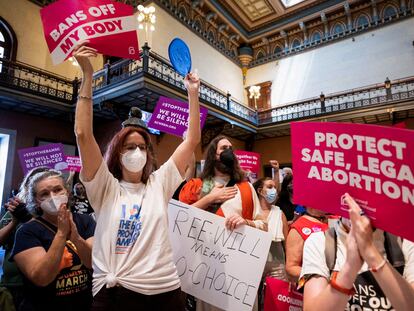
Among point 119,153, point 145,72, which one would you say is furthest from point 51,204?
point 145,72

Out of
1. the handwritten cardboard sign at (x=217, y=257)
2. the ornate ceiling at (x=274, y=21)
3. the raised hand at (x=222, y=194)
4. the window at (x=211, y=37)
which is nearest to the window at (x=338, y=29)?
the ornate ceiling at (x=274, y=21)

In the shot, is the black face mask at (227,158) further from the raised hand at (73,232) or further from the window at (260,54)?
the window at (260,54)

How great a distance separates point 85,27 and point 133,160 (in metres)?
0.86

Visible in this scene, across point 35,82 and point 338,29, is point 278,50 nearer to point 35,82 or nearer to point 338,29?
point 338,29

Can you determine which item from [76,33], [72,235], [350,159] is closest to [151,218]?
[72,235]

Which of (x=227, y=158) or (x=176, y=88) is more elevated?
(x=176, y=88)

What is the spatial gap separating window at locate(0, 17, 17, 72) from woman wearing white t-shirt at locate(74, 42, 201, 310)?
9999 mm

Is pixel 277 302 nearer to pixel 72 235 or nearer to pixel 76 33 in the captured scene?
pixel 72 235

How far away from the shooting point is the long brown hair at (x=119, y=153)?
4.78ft

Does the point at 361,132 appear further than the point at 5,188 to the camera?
No

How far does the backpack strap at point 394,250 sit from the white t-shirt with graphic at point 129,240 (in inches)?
35.9

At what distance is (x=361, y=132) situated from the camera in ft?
3.11

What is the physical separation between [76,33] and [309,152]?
1.45 m

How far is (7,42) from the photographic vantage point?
29.7 ft
